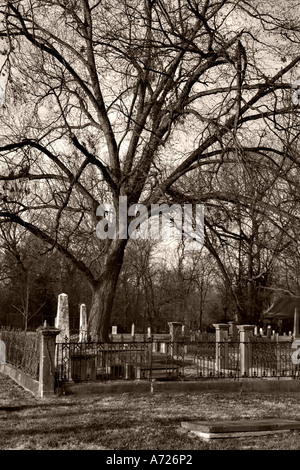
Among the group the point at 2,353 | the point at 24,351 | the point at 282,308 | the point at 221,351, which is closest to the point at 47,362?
the point at 24,351

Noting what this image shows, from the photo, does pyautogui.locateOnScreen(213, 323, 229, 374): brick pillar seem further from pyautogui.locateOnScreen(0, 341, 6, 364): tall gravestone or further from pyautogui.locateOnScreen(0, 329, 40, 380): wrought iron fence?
pyautogui.locateOnScreen(0, 341, 6, 364): tall gravestone

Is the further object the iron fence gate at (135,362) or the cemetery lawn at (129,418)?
the iron fence gate at (135,362)

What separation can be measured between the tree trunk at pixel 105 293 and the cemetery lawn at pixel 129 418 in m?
3.98

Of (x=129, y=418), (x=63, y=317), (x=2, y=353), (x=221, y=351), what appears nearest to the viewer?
(x=129, y=418)

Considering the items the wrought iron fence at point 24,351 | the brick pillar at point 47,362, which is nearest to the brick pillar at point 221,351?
the wrought iron fence at point 24,351

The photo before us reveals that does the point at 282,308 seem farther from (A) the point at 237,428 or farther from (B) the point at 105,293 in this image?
(A) the point at 237,428

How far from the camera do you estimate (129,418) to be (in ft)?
32.4

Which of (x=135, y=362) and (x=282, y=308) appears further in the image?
(x=282, y=308)

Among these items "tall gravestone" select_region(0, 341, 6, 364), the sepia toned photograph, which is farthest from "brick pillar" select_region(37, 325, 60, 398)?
"tall gravestone" select_region(0, 341, 6, 364)

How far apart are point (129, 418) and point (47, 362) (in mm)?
3274

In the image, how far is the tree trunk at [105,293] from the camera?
57.4ft

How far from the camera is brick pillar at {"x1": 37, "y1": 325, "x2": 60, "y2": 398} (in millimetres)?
12453

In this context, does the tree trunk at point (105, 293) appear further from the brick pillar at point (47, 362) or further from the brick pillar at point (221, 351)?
the brick pillar at point (47, 362)

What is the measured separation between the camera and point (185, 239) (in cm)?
1825
